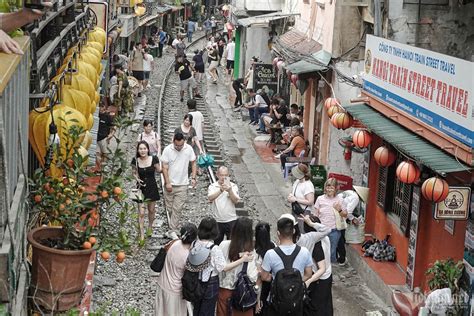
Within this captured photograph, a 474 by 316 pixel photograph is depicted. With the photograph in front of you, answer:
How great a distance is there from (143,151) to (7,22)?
23.5 feet

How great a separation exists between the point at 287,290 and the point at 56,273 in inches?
93.2

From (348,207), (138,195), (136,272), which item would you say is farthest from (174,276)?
(348,207)

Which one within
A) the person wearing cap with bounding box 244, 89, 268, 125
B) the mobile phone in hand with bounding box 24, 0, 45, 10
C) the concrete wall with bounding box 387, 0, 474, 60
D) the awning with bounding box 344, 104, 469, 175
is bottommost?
the person wearing cap with bounding box 244, 89, 268, 125

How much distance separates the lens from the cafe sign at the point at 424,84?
11734 mm

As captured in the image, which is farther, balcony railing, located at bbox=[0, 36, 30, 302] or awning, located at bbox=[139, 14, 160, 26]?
awning, located at bbox=[139, 14, 160, 26]

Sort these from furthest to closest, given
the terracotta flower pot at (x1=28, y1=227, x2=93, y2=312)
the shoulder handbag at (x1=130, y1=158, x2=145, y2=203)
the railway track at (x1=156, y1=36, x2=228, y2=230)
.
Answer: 1. the railway track at (x1=156, y1=36, x2=228, y2=230)
2. the shoulder handbag at (x1=130, y1=158, x2=145, y2=203)
3. the terracotta flower pot at (x1=28, y1=227, x2=93, y2=312)

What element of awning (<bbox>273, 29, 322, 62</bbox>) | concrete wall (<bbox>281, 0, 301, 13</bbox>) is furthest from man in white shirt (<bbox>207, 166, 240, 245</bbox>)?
concrete wall (<bbox>281, 0, 301, 13</bbox>)

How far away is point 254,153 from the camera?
26.0 metres

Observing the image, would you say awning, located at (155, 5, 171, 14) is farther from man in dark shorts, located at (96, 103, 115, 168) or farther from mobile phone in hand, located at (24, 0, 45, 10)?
mobile phone in hand, located at (24, 0, 45, 10)

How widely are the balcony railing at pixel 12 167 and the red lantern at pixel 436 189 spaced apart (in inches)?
196

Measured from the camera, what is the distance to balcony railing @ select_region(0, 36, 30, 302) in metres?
6.79

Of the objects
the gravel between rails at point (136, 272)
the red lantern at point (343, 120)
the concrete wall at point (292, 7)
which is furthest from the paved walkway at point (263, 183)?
the concrete wall at point (292, 7)

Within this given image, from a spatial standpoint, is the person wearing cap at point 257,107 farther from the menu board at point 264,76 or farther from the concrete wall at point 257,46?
the concrete wall at point 257,46

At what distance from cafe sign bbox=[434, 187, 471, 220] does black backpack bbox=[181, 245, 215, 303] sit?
319 centimetres
